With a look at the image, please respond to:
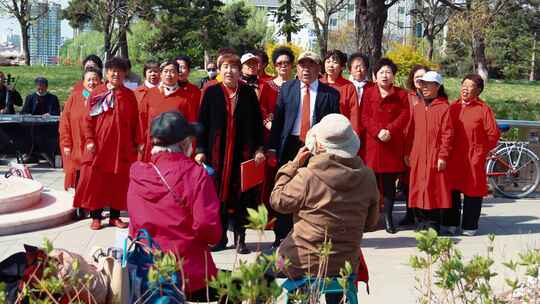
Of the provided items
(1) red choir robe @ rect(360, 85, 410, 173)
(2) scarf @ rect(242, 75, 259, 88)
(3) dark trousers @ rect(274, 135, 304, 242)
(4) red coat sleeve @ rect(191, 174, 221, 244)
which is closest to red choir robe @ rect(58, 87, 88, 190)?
(2) scarf @ rect(242, 75, 259, 88)

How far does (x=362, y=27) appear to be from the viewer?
10.8m

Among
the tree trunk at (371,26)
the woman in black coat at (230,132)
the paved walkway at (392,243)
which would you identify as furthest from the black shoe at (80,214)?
the tree trunk at (371,26)

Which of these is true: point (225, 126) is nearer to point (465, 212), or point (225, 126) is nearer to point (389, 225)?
point (389, 225)

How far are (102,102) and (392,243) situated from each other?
10.1ft

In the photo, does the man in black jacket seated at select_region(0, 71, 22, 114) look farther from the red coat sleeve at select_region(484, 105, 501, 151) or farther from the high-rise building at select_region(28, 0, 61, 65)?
the high-rise building at select_region(28, 0, 61, 65)

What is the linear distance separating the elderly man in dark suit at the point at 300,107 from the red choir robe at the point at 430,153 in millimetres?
1264

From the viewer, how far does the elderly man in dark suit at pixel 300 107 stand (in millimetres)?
6695

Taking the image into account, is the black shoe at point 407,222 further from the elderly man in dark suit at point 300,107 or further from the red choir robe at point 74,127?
the red choir robe at point 74,127

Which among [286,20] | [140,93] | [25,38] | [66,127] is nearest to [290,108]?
[140,93]

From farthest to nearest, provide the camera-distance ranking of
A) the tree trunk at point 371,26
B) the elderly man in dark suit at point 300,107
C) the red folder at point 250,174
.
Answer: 1. the tree trunk at point 371,26
2. the elderly man in dark suit at point 300,107
3. the red folder at point 250,174

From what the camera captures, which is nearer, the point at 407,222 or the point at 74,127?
the point at 74,127

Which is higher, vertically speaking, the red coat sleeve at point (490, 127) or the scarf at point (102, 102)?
the scarf at point (102, 102)

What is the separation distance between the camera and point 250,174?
20.9ft

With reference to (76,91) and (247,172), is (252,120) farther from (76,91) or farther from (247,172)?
(76,91)
